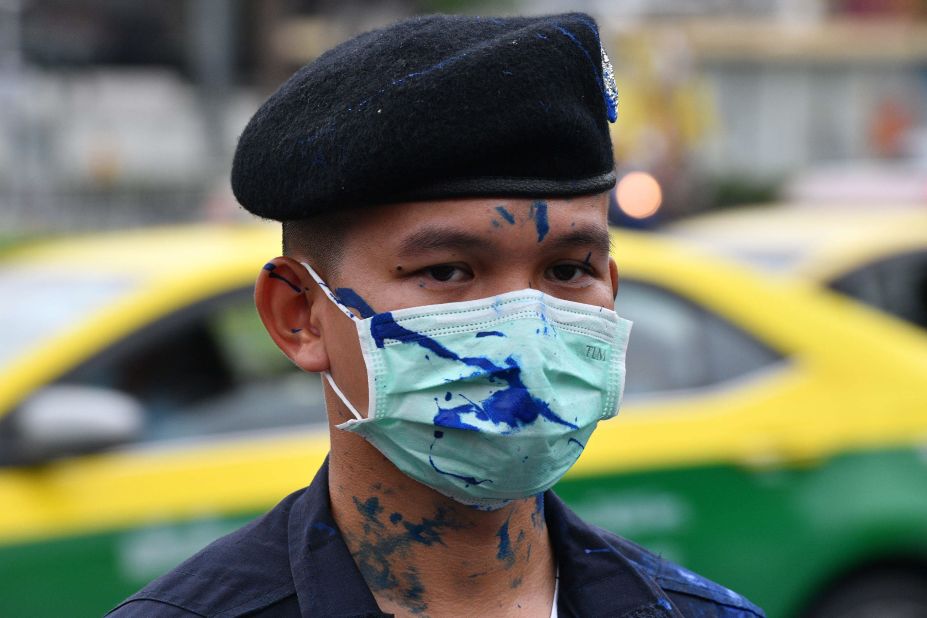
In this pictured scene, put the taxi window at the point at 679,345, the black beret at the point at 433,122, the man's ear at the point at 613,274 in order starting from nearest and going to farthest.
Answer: the black beret at the point at 433,122 → the man's ear at the point at 613,274 → the taxi window at the point at 679,345

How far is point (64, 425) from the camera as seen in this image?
3.76 metres

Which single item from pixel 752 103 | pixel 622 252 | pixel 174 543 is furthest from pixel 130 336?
pixel 752 103

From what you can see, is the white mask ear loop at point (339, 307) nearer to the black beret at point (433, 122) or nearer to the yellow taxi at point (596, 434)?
the black beret at point (433, 122)

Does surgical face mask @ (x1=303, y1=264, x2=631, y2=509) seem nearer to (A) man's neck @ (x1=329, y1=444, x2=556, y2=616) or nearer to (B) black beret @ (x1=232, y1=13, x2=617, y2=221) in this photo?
(A) man's neck @ (x1=329, y1=444, x2=556, y2=616)

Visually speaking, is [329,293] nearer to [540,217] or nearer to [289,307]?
[289,307]

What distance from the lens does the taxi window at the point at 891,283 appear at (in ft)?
19.6

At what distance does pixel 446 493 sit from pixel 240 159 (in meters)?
0.54

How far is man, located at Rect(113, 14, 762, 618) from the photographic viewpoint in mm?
1739

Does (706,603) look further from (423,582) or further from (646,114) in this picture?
(646,114)

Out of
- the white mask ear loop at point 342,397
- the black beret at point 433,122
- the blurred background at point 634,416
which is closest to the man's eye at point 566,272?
the black beret at point 433,122

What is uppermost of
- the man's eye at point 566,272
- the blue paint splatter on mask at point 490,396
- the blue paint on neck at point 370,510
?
the man's eye at point 566,272

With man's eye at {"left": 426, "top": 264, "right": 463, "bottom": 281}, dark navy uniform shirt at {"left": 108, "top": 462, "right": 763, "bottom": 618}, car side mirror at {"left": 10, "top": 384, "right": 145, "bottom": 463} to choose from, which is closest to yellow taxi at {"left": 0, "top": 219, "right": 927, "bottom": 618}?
car side mirror at {"left": 10, "top": 384, "right": 145, "bottom": 463}

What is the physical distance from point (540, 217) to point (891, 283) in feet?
15.2

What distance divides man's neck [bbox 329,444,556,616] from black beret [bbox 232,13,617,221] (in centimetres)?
39
